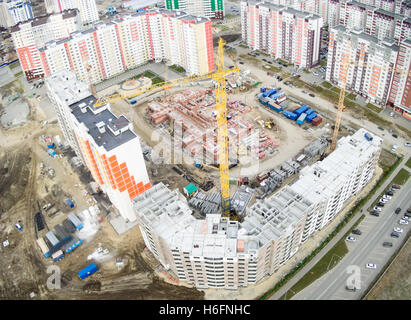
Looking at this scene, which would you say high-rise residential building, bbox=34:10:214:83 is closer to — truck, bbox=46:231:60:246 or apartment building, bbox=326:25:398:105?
apartment building, bbox=326:25:398:105

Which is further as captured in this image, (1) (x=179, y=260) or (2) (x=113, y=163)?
(2) (x=113, y=163)

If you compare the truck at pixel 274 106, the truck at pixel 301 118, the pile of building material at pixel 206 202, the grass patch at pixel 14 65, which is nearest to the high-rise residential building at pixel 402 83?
the truck at pixel 301 118

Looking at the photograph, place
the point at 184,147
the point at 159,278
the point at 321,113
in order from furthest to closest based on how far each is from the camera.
A: the point at 321,113
the point at 184,147
the point at 159,278

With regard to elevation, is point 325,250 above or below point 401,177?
below

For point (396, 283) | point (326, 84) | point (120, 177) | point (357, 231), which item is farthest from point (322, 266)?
point (326, 84)

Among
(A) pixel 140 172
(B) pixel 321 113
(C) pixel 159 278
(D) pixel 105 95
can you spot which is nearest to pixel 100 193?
(A) pixel 140 172

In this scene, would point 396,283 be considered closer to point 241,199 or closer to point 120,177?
point 241,199

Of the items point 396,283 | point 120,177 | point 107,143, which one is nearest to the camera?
point 396,283

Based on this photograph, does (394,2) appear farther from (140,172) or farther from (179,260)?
(179,260)
